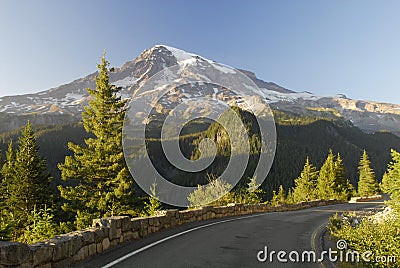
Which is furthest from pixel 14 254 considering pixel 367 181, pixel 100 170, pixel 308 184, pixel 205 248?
pixel 367 181

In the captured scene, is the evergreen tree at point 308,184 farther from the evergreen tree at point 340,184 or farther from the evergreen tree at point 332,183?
the evergreen tree at point 340,184

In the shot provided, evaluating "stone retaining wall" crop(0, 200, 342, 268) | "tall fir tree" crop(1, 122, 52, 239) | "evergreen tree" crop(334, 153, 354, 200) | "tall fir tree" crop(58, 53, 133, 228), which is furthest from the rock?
"evergreen tree" crop(334, 153, 354, 200)

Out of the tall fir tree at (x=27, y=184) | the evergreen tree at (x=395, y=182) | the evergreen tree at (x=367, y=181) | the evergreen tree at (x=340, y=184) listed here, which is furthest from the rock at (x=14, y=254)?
the evergreen tree at (x=367, y=181)

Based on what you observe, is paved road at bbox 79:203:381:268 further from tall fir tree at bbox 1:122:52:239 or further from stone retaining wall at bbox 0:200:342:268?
tall fir tree at bbox 1:122:52:239

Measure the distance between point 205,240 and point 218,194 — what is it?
126ft

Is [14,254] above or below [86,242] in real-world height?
above

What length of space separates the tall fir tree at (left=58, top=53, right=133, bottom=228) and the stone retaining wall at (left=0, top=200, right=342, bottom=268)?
9.07m

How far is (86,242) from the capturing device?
23.7 feet

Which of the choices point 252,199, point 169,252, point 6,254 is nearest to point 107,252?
point 169,252

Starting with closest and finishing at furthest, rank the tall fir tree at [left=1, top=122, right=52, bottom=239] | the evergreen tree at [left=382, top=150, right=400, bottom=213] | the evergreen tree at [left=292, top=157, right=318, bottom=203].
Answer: the evergreen tree at [left=382, top=150, right=400, bottom=213] → the tall fir tree at [left=1, top=122, right=52, bottom=239] → the evergreen tree at [left=292, top=157, right=318, bottom=203]

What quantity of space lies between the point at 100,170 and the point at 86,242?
16.4 metres

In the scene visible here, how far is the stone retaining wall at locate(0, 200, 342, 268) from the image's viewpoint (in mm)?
5051

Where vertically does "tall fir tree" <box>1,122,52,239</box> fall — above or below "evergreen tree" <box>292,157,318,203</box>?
above

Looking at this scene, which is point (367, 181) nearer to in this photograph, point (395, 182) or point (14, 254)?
point (395, 182)
